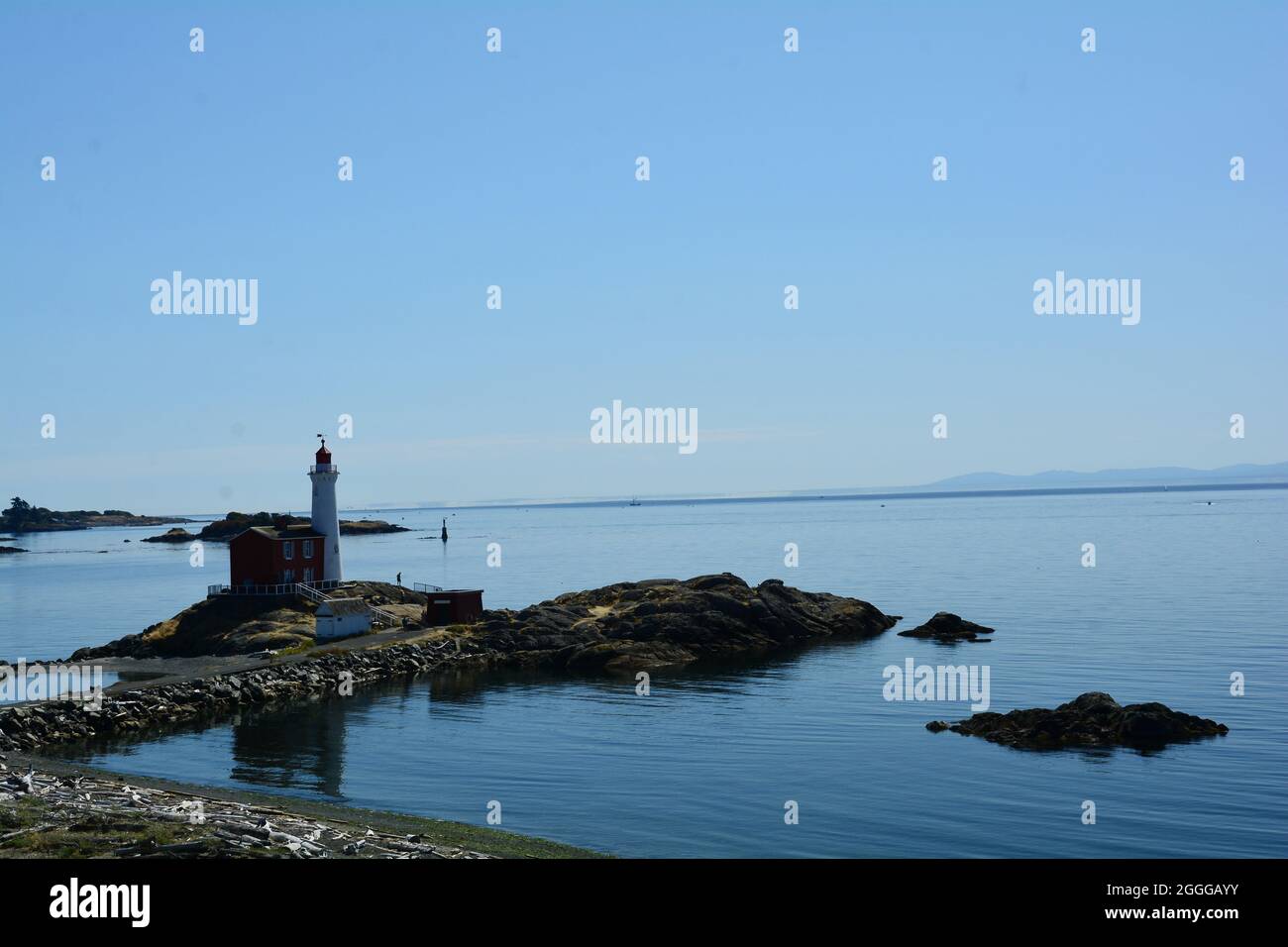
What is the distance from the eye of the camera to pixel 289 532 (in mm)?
76500

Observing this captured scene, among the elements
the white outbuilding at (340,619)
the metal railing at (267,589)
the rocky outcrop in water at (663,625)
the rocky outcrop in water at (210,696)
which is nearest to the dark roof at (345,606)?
the white outbuilding at (340,619)

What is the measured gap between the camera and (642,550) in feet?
652

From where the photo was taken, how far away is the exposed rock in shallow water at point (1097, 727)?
135 ft

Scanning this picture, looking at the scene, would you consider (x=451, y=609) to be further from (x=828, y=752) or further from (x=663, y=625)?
(x=828, y=752)

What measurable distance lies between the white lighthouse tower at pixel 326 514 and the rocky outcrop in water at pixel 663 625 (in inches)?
480

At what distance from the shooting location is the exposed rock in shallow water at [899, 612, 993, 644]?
237 ft

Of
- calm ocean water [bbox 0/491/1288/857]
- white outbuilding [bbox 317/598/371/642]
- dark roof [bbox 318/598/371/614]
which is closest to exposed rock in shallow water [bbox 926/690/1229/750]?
calm ocean water [bbox 0/491/1288/857]

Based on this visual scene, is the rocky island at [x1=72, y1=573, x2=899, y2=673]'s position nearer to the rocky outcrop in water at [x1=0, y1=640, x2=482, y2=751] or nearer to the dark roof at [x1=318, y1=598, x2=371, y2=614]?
the dark roof at [x1=318, y1=598, x2=371, y2=614]

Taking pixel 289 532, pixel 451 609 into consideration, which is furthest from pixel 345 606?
pixel 289 532

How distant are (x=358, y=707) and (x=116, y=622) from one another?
177 feet

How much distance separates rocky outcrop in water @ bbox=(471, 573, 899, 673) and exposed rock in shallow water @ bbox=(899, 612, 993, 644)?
4.35 metres

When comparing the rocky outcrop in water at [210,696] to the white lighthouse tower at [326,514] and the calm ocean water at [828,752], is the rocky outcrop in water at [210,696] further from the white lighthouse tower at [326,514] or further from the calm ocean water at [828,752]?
the white lighthouse tower at [326,514]
